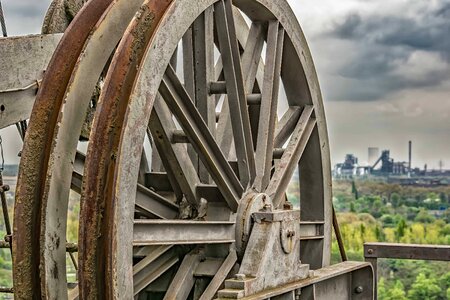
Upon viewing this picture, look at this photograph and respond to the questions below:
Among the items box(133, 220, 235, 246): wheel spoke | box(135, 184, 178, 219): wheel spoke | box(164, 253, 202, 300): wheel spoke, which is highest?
box(135, 184, 178, 219): wheel spoke

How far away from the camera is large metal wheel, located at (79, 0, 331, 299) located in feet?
18.0

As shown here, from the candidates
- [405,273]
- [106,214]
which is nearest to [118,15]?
[106,214]

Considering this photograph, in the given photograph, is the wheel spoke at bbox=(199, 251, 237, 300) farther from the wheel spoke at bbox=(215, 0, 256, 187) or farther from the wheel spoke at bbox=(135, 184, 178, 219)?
the wheel spoke at bbox=(215, 0, 256, 187)

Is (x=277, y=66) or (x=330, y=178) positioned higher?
(x=277, y=66)

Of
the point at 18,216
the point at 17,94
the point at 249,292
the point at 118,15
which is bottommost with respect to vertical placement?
the point at 249,292

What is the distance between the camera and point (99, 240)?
18.0 ft

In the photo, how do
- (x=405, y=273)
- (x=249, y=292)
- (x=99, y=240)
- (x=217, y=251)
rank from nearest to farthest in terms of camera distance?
(x=99, y=240) < (x=249, y=292) < (x=217, y=251) < (x=405, y=273)

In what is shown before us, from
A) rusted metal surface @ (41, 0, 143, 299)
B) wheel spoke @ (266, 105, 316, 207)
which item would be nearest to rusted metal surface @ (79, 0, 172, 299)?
rusted metal surface @ (41, 0, 143, 299)

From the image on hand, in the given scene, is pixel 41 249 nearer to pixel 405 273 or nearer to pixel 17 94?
pixel 17 94

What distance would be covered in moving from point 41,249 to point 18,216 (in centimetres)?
25

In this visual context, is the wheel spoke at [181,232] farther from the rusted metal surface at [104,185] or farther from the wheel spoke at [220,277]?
the rusted metal surface at [104,185]

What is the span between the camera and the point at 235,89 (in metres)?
7.04

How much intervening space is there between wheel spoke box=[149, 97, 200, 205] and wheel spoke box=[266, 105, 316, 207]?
839 millimetres

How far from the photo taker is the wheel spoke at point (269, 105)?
7516 millimetres
